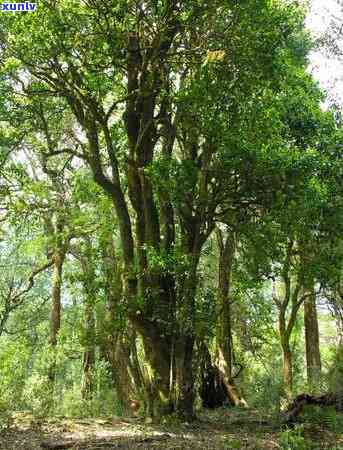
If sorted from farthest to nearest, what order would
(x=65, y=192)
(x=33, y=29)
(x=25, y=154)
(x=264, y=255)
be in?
(x=25, y=154) < (x=65, y=192) < (x=264, y=255) < (x=33, y=29)

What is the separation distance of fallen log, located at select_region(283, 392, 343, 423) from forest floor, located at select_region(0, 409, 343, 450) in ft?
1.02

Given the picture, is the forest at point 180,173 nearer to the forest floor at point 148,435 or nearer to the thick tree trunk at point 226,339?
the forest floor at point 148,435

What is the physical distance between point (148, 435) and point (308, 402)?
3.23m

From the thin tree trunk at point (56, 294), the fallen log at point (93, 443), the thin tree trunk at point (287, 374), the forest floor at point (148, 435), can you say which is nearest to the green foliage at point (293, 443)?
the forest floor at point (148, 435)

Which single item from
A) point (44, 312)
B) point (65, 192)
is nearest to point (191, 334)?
point (65, 192)

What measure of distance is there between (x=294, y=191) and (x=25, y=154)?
1254 cm

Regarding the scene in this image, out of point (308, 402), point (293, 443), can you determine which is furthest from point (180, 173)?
point (293, 443)

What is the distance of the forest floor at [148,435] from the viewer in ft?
22.8

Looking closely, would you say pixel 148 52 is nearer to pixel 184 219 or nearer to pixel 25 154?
pixel 184 219

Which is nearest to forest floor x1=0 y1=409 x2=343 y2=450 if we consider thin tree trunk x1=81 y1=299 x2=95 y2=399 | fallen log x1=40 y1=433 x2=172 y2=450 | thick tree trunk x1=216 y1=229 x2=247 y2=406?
fallen log x1=40 y1=433 x2=172 y2=450

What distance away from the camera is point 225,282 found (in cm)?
1445

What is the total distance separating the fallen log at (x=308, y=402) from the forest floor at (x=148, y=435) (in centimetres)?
31

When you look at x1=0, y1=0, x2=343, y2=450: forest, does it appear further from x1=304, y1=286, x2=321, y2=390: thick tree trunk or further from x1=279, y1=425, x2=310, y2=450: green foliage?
x1=304, y1=286, x2=321, y2=390: thick tree trunk

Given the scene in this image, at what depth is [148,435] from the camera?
25.4 ft
